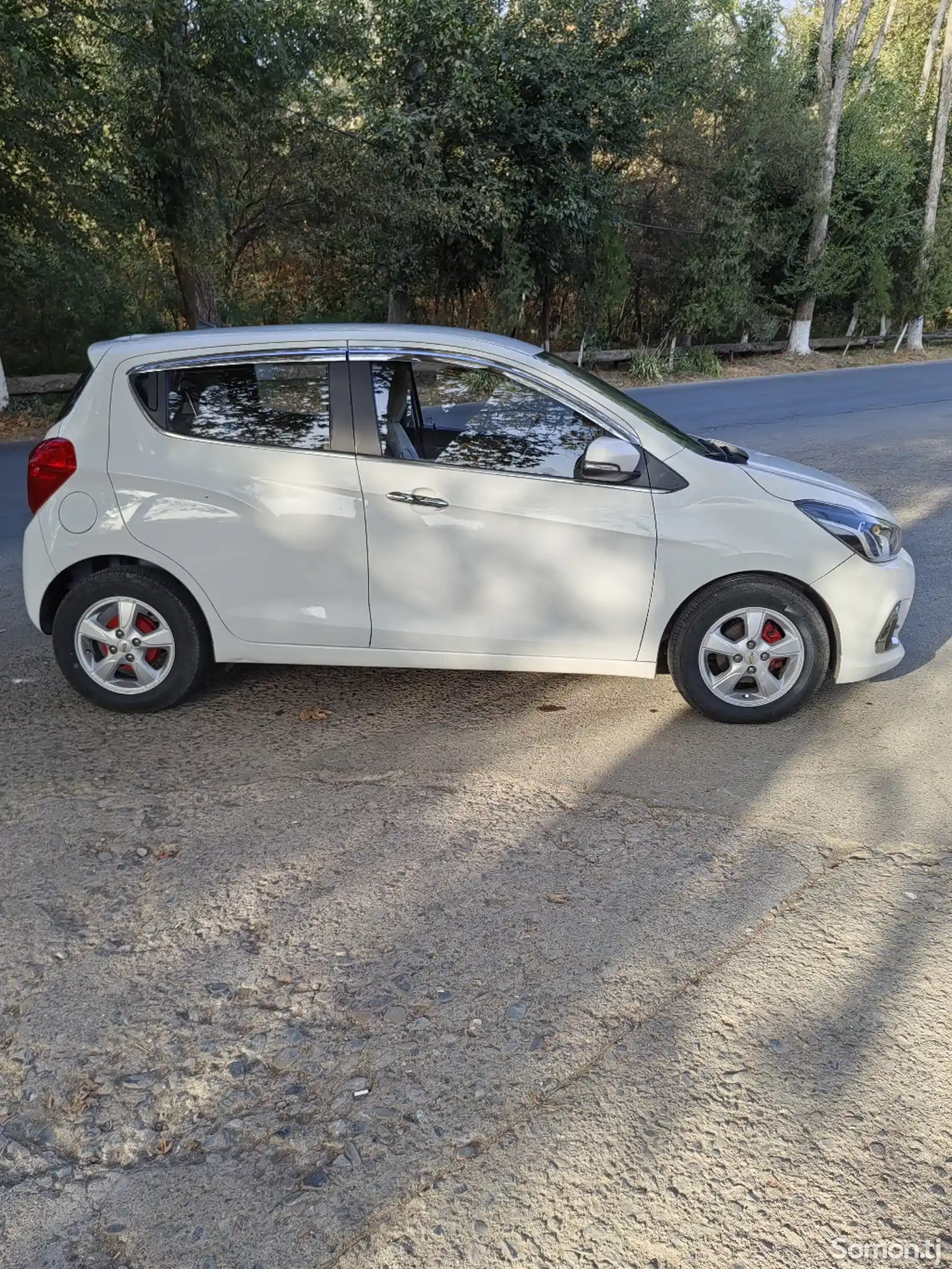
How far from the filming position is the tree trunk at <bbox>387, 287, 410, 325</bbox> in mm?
21234

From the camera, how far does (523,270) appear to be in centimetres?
2139

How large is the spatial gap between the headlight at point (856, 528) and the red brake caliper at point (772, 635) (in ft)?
1.57

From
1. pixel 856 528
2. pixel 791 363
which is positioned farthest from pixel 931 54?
pixel 856 528

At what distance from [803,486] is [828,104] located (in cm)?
2674

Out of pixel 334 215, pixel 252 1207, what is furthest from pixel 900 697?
pixel 334 215

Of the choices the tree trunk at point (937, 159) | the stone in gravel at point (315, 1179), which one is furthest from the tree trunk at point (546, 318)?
the stone in gravel at point (315, 1179)

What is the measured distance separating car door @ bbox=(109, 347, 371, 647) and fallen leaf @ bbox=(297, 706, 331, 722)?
1.36 ft

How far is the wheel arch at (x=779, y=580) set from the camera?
183 inches

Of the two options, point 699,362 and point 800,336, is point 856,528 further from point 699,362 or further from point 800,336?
point 800,336

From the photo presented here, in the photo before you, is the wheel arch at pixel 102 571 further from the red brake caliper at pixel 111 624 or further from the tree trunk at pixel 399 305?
the tree trunk at pixel 399 305

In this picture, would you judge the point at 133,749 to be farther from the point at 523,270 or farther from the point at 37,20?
the point at 523,270

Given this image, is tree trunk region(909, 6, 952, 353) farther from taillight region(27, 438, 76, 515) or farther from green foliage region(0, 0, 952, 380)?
taillight region(27, 438, 76, 515)

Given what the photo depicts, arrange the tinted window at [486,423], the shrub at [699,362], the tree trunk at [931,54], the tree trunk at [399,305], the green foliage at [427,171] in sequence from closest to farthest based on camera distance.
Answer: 1. the tinted window at [486,423]
2. the green foliage at [427,171]
3. the tree trunk at [399,305]
4. the shrub at [699,362]
5. the tree trunk at [931,54]

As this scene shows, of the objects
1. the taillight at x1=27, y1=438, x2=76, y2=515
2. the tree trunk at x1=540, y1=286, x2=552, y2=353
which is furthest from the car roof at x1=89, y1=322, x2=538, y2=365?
the tree trunk at x1=540, y1=286, x2=552, y2=353
